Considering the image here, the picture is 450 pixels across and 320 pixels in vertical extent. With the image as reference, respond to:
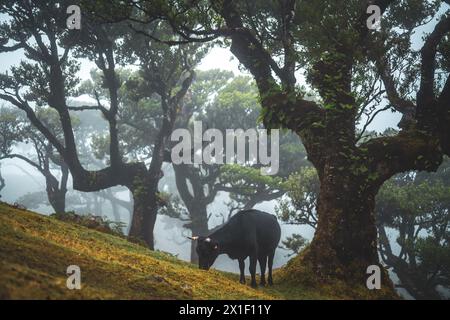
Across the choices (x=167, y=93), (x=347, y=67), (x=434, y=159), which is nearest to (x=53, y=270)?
(x=347, y=67)

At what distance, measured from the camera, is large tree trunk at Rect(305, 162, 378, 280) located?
945 cm

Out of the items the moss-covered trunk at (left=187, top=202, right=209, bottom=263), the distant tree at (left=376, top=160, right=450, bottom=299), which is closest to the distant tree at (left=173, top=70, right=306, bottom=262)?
the moss-covered trunk at (left=187, top=202, right=209, bottom=263)

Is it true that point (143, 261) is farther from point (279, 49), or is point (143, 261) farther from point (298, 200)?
point (298, 200)

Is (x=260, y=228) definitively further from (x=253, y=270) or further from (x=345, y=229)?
(x=345, y=229)

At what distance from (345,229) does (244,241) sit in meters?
2.95

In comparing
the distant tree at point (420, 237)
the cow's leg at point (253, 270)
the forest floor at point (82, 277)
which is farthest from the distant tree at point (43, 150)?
the distant tree at point (420, 237)

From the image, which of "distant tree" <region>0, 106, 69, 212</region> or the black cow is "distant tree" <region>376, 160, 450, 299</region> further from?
"distant tree" <region>0, 106, 69, 212</region>

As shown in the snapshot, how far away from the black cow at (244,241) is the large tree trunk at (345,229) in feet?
4.45

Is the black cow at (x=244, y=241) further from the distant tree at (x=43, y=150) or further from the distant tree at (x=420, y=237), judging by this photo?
the distant tree at (x=43, y=150)

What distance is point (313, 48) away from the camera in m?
11.3

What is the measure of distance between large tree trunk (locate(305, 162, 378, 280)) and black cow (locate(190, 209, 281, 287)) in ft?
4.45

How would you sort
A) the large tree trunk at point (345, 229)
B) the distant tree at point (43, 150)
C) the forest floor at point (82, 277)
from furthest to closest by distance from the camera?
the distant tree at point (43, 150), the large tree trunk at point (345, 229), the forest floor at point (82, 277)

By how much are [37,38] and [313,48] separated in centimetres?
1317

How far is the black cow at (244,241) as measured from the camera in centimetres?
988
